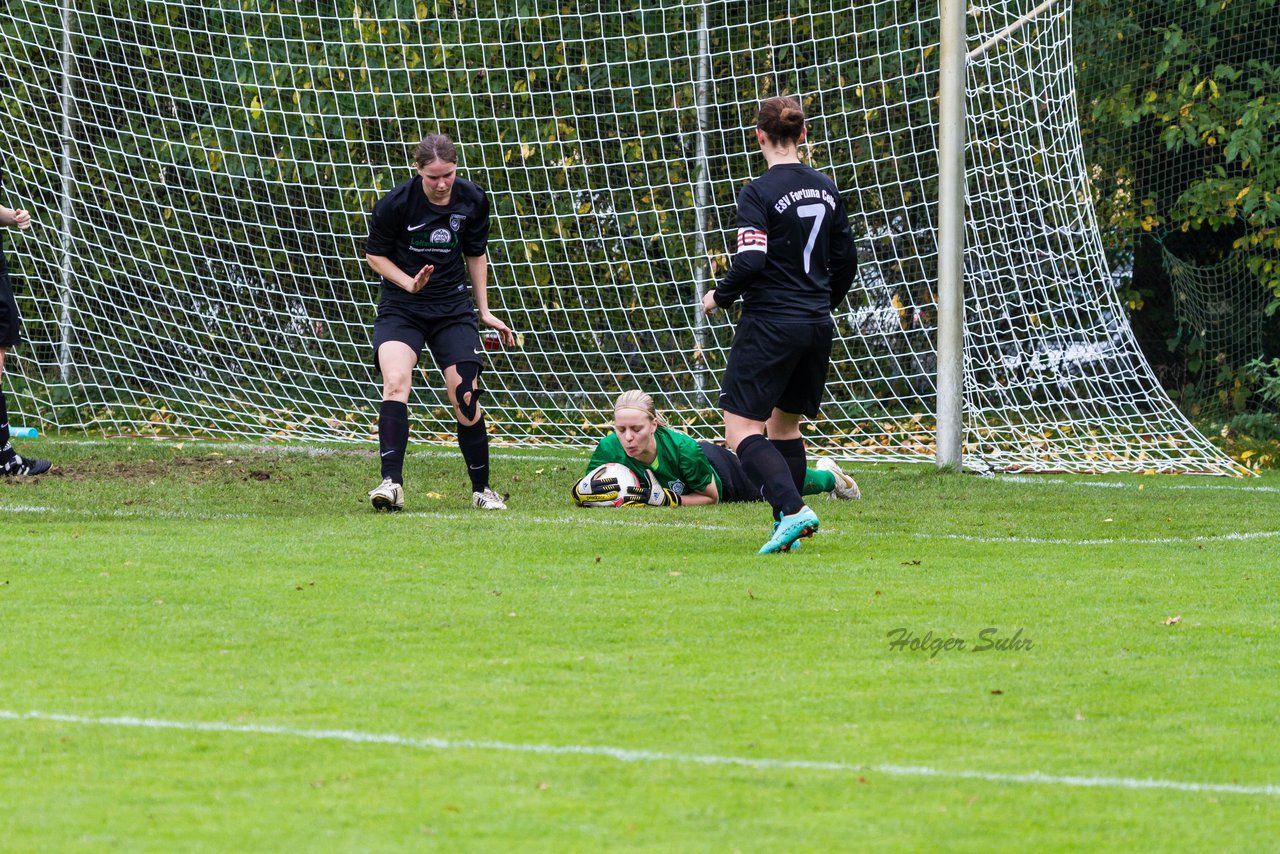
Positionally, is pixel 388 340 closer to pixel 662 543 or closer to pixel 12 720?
pixel 662 543

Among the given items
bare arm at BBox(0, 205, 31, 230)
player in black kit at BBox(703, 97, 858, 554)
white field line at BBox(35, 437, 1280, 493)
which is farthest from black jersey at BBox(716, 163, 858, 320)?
bare arm at BBox(0, 205, 31, 230)

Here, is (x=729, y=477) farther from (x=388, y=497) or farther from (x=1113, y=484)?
(x=1113, y=484)

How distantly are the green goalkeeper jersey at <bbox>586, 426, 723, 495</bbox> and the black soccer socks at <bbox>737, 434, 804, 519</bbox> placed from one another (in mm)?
2020

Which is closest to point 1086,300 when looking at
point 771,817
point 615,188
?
point 615,188

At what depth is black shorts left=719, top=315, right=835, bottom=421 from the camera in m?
7.02

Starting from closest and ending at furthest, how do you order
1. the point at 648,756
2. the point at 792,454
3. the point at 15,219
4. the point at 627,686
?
the point at 648,756 → the point at 627,686 → the point at 792,454 → the point at 15,219

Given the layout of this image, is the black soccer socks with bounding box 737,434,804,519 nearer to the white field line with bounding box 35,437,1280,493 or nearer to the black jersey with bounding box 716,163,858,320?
the black jersey with bounding box 716,163,858,320

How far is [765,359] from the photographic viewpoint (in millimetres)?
7023

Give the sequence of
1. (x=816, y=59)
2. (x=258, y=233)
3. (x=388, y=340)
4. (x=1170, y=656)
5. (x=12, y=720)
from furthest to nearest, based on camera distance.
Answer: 1. (x=258, y=233)
2. (x=816, y=59)
3. (x=388, y=340)
4. (x=1170, y=656)
5. (x=12, y=720)

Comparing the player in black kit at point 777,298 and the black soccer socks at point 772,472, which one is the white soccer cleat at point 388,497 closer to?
the player in black kit at point 777,298

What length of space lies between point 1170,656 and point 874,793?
1809mm

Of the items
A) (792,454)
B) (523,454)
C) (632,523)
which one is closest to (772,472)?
(792,454)

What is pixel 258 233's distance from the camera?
1465 cm

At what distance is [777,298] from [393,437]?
2.53 m
